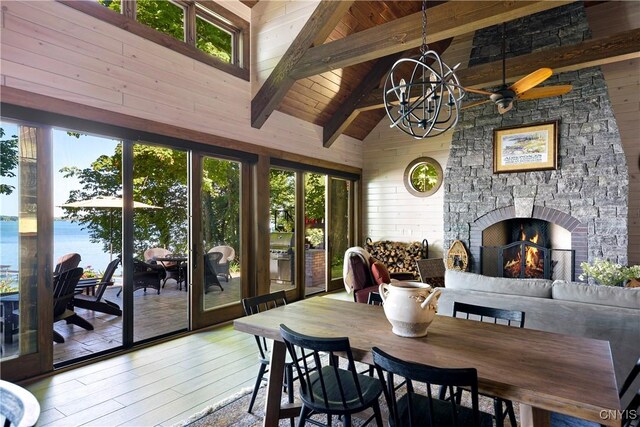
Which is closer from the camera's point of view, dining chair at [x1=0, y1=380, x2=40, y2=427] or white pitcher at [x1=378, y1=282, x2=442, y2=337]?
dining chair at [x1=0, y1=380, x2=40, y2=427]

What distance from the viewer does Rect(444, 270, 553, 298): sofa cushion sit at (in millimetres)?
2961

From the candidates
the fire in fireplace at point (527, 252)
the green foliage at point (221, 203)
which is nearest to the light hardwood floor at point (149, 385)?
the green foliage at point (221, 203)

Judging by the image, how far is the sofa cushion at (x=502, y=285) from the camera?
2.96 meters

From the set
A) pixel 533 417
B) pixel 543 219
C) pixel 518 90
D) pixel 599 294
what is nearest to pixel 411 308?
pixel 533 417

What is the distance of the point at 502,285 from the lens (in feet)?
10.2

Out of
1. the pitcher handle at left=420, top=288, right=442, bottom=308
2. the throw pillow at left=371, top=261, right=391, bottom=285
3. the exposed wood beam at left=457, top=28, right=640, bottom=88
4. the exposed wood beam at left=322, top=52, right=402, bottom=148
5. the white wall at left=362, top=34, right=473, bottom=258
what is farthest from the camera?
the white wall at left=362, top=34, right=473, bottom=258

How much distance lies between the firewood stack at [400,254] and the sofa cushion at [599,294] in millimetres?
4028

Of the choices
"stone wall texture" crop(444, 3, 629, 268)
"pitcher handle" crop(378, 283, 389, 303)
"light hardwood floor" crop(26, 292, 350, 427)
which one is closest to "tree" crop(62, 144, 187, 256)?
"light hardwood floor" crop(26, 292, 350, 427)

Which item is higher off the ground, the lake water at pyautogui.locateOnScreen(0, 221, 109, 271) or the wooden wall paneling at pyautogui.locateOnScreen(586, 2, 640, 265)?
the wooden wall paneling at pyautogui.locateOnScreen(586, 2, 640, 265)

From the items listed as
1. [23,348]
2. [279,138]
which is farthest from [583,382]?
[279,138]

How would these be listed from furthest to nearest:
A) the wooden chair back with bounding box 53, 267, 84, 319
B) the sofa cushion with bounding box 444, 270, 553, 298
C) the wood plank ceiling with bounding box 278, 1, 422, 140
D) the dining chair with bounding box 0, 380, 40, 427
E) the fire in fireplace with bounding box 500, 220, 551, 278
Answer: the fire in fireplace with bounding box 500, 220, 551, 278
the wood plank ceiling with bounding box 278, 1, 422, 140
the wooden chair back with bounding box 53, 267, 84, 319
the sofa cushion with bounding box 444, 270, 553, 298
the dining chair with bounding box 0, 380, 40, 427

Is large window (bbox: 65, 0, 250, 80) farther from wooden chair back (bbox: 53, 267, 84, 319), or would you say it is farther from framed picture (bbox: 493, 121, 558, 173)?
framed picture (bbox: 493, 121, 558, 173)

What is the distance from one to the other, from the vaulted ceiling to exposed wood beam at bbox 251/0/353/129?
11mm

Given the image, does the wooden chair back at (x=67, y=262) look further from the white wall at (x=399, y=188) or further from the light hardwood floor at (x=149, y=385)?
the white wall at (x=399, y=188)
